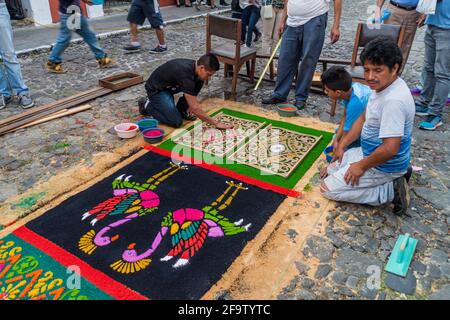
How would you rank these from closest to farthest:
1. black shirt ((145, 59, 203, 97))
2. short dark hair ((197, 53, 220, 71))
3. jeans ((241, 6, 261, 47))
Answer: short dark hair ((197, 53, 220, 71))
black shirt ((145, 59, 203, 97))
jeans ((241, 6, 261, 47))

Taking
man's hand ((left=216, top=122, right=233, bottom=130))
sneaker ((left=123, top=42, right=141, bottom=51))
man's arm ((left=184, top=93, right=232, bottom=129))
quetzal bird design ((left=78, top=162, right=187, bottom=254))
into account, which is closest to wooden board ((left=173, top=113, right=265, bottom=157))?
man's hand ((left=216, top=122, right=233, bottom=130))

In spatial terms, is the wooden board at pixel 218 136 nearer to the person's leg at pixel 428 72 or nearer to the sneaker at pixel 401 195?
the sneaker at pixel 401 195

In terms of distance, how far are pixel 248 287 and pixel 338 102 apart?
351 cm

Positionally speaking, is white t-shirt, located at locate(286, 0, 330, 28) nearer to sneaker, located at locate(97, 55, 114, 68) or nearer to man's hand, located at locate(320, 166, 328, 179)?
man's hand, located at locate(320, 166, 328, 179)

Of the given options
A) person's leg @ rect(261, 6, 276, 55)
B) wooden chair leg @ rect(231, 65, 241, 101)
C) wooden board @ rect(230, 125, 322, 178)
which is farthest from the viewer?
person's leg @ rect(261, 6, 276, 55)

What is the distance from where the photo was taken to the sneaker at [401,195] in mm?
2848

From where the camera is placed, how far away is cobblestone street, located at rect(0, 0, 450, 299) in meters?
2.39

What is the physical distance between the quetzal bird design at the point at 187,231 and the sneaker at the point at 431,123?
2.63m

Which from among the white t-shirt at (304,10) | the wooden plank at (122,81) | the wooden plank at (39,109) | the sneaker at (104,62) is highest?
the white t-shirt at (304,10)

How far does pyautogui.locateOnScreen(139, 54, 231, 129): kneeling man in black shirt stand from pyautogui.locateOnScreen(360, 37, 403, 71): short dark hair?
5.74 ft

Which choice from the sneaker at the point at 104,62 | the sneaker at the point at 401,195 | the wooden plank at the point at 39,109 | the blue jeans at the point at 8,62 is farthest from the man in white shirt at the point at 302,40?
the blue jeans at the point at 8,62

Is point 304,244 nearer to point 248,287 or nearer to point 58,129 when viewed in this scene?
point 248,287

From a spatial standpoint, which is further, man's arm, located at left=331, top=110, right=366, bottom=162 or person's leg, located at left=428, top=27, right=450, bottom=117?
person's leg, located at left=428, top=27, right=450, bottom=117

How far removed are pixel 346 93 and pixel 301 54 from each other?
191 cm
